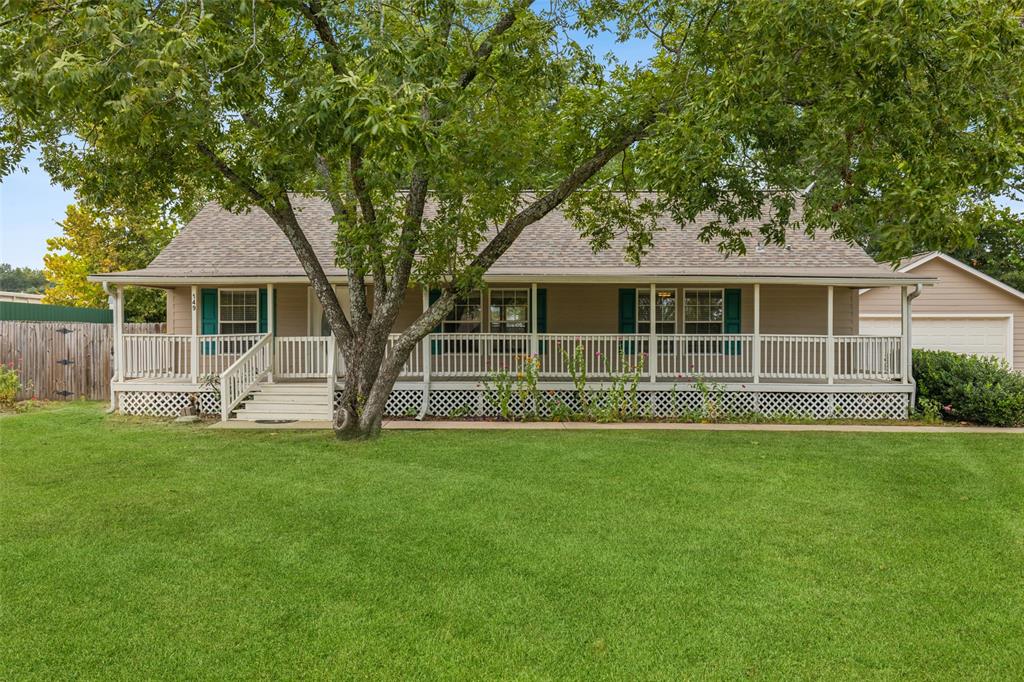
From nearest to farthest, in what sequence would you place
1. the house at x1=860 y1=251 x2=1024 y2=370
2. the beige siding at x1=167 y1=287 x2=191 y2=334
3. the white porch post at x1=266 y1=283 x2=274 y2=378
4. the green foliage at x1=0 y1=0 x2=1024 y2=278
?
the green foliage at x1=0 y1=0 x2=1024 y2=278 → the white porch post at x1=266 y1=283 x2=274 y2=378 → the beige siding at x1=167 y1=287 x2=191 y2=334 → the house at x1=860 y1=251 x2=1024 y2=370

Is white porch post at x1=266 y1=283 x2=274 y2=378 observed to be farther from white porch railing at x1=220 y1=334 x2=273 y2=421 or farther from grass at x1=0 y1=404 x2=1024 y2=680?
grass at x1=0 y1=404 x2=1024 y2=680

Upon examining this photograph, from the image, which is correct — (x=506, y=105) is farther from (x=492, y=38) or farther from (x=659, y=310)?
(x=659, y=310)

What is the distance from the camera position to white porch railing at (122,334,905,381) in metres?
12.6

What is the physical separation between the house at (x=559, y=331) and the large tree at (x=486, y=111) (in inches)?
111

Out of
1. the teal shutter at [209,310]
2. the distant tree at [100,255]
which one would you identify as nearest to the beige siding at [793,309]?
the teal shutter at [209,310]

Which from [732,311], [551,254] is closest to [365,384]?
[551,254]

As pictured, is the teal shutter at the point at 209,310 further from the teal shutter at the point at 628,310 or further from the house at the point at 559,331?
the teal shutter at the point at 628,310

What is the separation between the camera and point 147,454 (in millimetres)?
8656

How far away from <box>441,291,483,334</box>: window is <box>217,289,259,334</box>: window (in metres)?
4.34

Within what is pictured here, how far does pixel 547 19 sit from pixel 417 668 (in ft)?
27.2

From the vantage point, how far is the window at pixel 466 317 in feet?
46.8

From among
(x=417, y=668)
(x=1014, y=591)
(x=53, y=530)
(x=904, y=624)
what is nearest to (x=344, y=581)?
(x=417, y=668)

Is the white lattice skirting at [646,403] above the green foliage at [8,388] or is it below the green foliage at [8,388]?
below

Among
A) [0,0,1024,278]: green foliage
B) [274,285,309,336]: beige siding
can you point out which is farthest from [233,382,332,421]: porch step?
[0,0,1024,278]: green foliage
